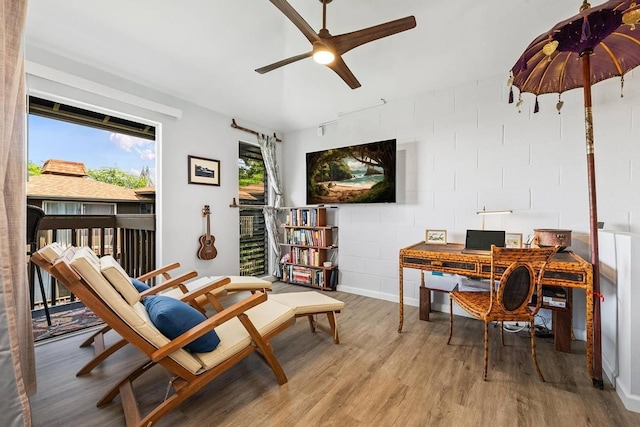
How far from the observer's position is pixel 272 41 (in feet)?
7.58

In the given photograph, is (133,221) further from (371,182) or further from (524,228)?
(524,228)

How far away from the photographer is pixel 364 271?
3.78m

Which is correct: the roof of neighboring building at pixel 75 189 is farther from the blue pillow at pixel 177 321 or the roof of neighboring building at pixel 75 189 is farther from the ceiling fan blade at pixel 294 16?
the ceiling fan blade at pixel 294 16

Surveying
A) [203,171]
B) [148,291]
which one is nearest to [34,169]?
[203,171]

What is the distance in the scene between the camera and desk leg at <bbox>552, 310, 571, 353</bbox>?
219 cm

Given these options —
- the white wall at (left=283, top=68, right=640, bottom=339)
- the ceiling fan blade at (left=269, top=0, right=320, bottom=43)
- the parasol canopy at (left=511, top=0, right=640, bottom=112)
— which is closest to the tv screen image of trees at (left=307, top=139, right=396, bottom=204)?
the white wall at (left=283, top=68, right=640, bottom=339)

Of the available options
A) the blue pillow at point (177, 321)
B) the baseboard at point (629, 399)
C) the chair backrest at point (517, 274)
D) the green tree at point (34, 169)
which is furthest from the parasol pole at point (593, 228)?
the green tree at point (34, 169)

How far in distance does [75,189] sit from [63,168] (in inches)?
12.9

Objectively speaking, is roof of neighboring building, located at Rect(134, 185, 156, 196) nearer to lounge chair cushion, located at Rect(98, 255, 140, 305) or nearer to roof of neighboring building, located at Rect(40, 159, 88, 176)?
roof of neighboring building, located at Rect(40, 159, 88, 176)

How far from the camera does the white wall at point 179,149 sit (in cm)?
249

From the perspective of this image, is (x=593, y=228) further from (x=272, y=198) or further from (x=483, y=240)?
(x=272, y=198)

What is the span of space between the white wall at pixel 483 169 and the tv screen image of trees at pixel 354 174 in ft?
0.63

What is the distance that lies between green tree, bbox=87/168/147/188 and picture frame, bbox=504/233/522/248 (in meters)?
5.06

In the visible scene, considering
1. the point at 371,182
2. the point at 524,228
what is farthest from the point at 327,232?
the point at 524,228
